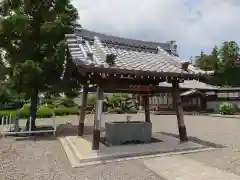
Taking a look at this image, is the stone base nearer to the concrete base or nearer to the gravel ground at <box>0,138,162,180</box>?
the concrete base

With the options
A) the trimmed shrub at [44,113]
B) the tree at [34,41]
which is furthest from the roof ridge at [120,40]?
the trimmed shrub at [44,113]

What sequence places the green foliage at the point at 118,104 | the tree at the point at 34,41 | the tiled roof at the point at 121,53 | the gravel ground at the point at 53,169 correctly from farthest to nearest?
the green foliage at the point at 118,104 < the tree at the point at 34,41 < the tiled roof at the point at 121,53 < the gravel ground at the point at 53,169

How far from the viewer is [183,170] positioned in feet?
21.4

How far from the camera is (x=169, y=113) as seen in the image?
86.0ft

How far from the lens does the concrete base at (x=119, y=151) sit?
7.62 meters

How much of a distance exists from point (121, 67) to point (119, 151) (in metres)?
2.77

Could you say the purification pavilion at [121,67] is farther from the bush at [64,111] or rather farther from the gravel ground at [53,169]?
the bush at [64,111]

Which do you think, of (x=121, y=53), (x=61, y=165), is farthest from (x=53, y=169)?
(x=121, y=53)

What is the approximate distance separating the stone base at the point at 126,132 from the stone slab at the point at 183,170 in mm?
2051

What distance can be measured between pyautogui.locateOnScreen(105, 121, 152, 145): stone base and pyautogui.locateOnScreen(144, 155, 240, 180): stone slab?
6.73ft

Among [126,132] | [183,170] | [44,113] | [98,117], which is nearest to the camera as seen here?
[183,170]

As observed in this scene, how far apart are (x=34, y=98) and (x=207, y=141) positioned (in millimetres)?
8767

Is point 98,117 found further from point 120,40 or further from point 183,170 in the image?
point 120,40

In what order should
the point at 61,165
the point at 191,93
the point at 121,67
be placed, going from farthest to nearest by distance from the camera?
1. the point at 191,93
2. the point at 121,67
3. the point at 61,165
